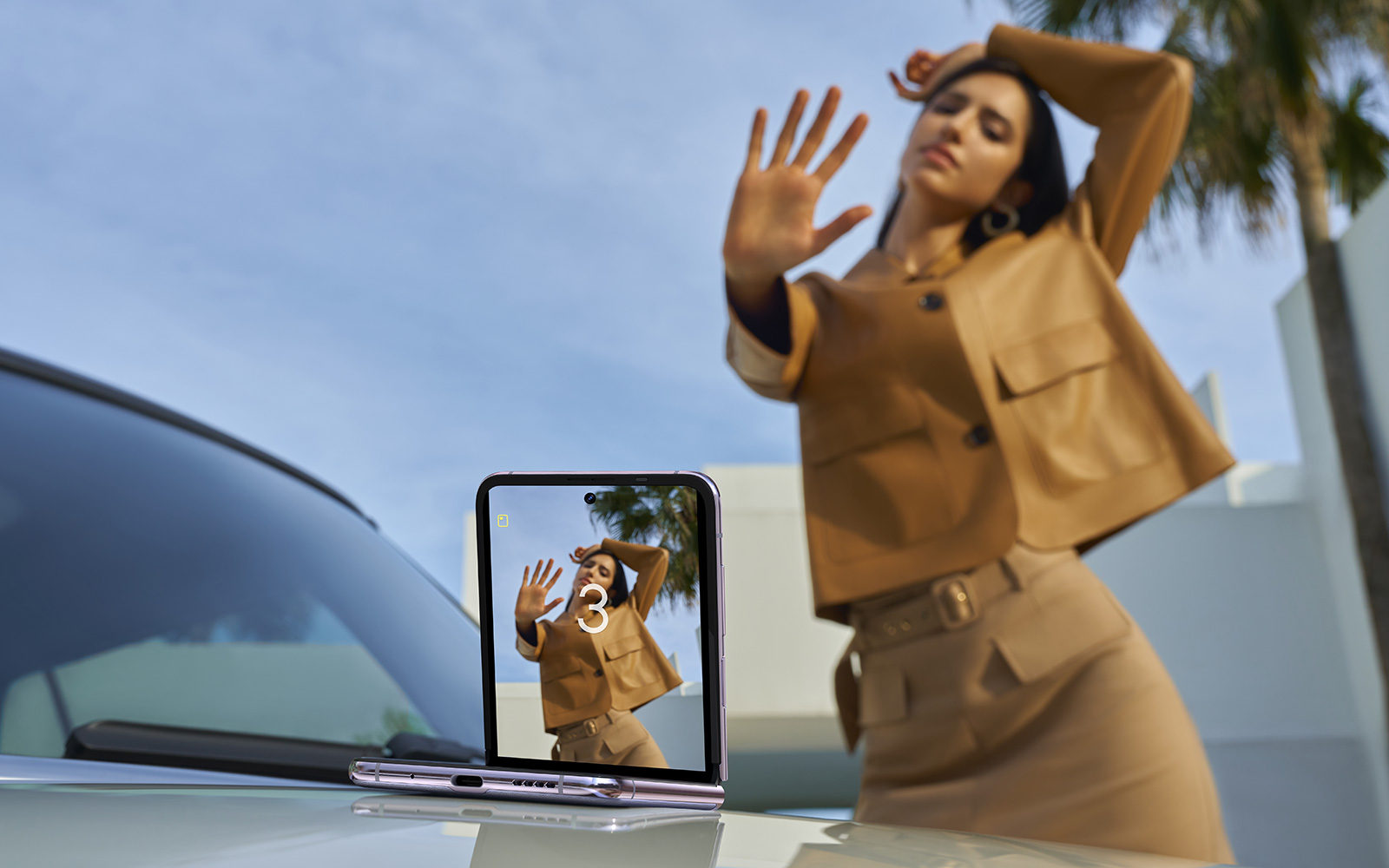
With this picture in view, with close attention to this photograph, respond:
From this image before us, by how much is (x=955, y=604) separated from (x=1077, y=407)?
521 mm

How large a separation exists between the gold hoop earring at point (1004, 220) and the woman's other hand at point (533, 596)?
1760mm

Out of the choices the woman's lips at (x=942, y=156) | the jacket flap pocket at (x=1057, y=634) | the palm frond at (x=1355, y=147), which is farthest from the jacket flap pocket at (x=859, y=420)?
the palm frond at (x=1355, y=147)

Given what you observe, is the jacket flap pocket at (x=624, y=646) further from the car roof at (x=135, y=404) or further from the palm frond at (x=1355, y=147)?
the palm frond at (x=1355, y=147)

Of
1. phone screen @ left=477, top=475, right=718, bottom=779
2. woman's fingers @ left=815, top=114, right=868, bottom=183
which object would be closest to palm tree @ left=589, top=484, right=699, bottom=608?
phone screen @ left=477, top=475, right=718, bottom=779

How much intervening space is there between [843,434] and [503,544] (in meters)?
1.37

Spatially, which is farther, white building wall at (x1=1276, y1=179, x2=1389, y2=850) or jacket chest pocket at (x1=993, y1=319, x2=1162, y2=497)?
white building wall at (x1=1276, y1=179, x2=1389, y2=850)

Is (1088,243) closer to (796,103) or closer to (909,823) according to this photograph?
(796,103)

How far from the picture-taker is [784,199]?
1.81m

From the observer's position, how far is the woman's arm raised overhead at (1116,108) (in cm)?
204

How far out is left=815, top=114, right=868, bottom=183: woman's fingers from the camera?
1776 millimetres

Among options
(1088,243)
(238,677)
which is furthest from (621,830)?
(1088,243)

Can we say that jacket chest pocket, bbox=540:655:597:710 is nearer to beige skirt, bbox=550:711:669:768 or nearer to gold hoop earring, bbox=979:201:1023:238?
beige skirt, bbox=550:711:669:768

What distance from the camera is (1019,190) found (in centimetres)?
219

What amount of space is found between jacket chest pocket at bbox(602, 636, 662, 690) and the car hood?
9 cm
